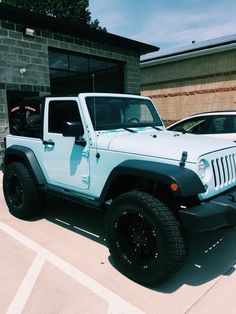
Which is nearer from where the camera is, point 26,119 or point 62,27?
point 26,119

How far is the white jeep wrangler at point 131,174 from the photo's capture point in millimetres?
2852

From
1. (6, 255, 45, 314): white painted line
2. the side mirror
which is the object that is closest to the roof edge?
the side mirror

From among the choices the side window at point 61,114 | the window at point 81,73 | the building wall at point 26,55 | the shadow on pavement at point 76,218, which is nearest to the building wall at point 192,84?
the window at point 81,73

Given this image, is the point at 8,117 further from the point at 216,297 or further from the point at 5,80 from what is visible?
the point at 216,297

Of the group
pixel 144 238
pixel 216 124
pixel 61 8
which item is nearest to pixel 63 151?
pixel 144 238

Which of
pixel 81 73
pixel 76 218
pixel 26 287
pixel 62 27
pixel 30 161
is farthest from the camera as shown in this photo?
pixel 81 73

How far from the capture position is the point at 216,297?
2859mm

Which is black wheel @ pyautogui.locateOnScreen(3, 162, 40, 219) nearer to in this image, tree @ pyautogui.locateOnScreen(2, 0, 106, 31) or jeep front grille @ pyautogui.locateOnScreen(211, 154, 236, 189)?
jeep front grille @ pyautogui.locateOnScreen(211, 154, 236, 189)

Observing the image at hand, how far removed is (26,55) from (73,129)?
6067mm

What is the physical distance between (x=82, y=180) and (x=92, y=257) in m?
0.94

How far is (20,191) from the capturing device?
497 cm

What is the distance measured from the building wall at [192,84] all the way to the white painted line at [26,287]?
13.0 metres

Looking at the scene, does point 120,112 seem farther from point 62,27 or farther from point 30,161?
point 62,27

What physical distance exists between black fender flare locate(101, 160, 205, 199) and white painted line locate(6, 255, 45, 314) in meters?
1.39
